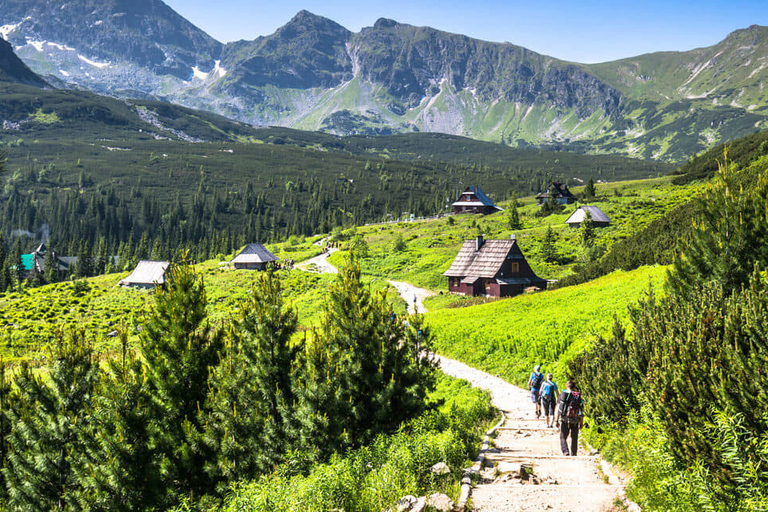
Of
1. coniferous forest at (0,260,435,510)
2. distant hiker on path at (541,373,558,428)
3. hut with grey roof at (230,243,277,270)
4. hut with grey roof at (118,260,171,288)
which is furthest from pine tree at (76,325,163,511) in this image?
hut with grey roof at (230,243,277,270)

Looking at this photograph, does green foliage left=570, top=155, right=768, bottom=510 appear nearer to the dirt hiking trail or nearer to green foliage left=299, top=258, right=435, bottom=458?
the dirt hiking trail

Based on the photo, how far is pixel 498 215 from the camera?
430 feet

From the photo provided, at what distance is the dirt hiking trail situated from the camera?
10242 mm

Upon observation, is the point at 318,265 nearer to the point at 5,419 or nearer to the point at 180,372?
the point at 5,419

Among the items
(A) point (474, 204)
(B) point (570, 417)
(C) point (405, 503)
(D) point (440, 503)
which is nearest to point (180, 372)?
(C) point (405, 503)

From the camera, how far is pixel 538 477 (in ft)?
39.6

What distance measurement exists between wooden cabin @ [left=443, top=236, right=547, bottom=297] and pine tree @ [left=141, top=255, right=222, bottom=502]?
45152 millimetres

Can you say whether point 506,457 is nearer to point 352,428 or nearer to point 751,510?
point 352,428

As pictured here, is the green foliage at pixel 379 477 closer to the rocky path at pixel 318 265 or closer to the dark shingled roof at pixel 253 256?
the rocky path at pixel 318 265

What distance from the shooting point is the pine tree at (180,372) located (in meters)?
16.0

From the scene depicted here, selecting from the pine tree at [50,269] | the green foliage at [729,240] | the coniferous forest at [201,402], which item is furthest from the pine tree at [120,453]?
the pine tree at [50,269]

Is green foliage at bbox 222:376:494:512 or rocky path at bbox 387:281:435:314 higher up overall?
green foliage at bbox 222:376:494:512

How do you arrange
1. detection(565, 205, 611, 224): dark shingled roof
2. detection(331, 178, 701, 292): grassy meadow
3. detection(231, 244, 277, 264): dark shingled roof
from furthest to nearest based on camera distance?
detection(231, 244, 277, 264): dark shingled roof → detection(565, 205, 611, 224): dark shingled roof → detection(331, 178, 701, 292): grassy meadow

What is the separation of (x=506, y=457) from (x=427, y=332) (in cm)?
595
